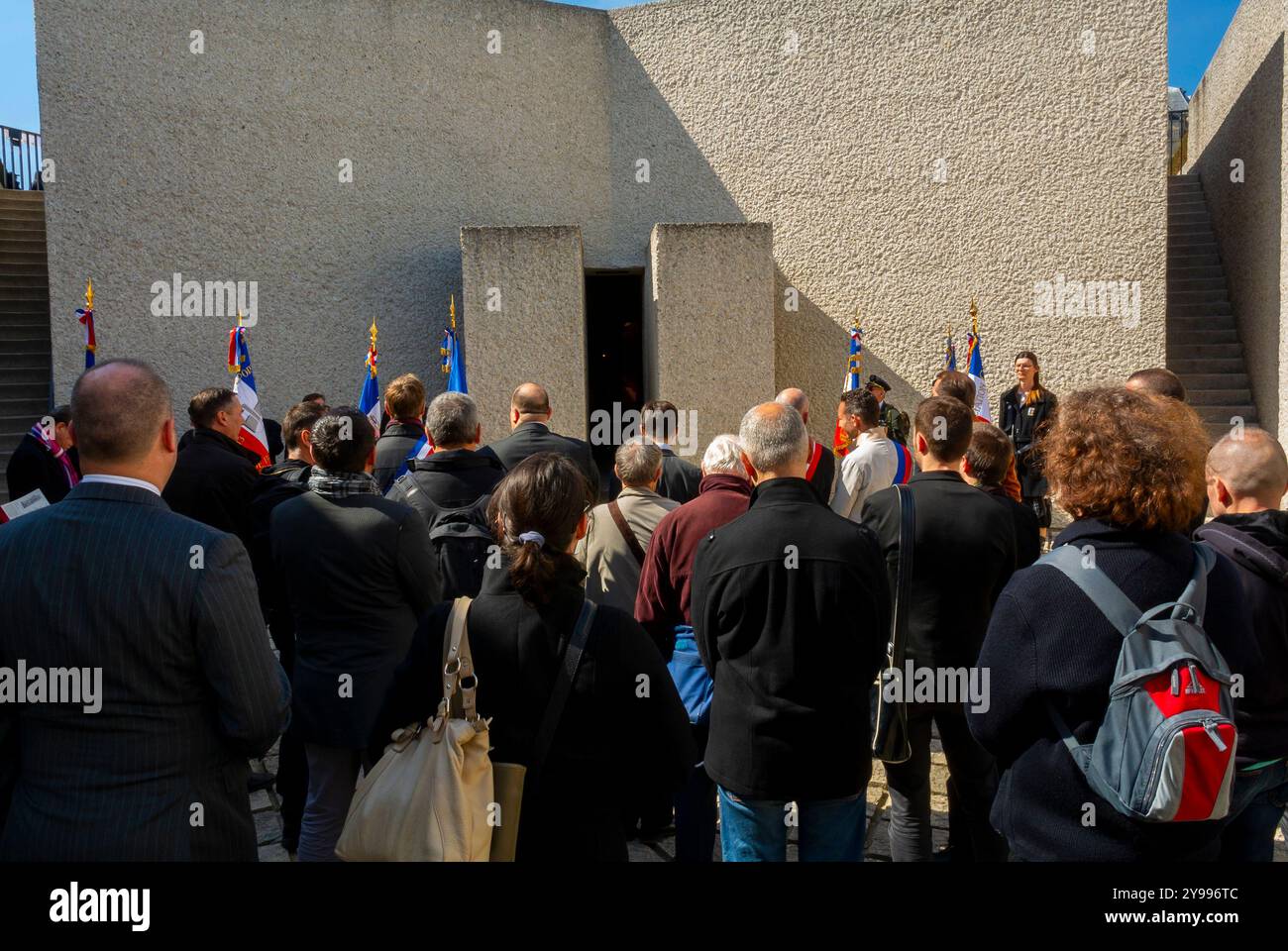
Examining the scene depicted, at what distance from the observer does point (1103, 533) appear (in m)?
2.05

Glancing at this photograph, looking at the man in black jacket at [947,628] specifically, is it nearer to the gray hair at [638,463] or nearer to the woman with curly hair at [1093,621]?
the gray hair at [638,463]

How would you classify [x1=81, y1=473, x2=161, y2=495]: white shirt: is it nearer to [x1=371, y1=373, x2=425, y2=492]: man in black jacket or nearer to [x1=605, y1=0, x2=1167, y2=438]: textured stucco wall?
[x1=371, y1=373, x2=425, y2=492]: man in black jacket

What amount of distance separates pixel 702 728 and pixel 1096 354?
813 cm

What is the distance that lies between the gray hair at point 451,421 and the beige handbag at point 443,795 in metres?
2.04

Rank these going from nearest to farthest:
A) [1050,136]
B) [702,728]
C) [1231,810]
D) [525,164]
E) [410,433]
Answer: [1231,810], [702,728], [410,433], [1050,136], [525,164]

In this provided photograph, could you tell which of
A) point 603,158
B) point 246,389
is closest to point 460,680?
point 246,389

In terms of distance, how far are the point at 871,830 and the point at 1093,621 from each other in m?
2.46

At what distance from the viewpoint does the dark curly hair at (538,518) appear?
2141 mm

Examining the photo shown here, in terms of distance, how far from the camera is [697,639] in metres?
2.78

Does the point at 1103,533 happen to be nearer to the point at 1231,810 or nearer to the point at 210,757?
the point at 1231,810

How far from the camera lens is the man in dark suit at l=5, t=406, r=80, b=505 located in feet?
18.1

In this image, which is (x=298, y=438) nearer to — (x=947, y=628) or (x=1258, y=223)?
(x=947, y=628)

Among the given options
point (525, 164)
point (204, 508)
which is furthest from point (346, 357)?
point (204, 508)

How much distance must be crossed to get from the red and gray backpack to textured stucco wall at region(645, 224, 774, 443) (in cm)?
742
